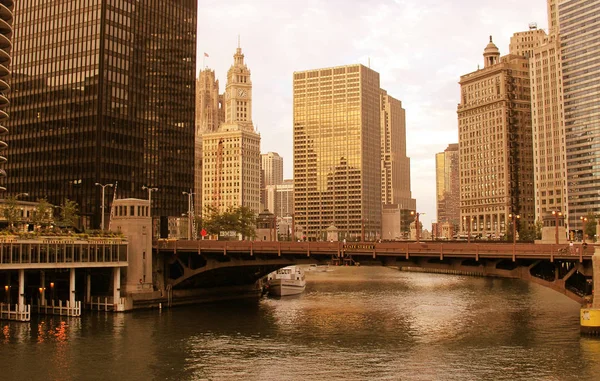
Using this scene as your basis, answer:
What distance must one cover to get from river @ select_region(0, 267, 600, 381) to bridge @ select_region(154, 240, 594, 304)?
6206 mm

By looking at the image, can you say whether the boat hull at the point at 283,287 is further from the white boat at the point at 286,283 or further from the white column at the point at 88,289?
the white column at the point at 88,289

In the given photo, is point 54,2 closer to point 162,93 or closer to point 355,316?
point 162,93

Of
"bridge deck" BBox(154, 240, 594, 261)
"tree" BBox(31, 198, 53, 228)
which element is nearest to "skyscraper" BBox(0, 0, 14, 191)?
"tree" BBox(31, 198, 53, 228)

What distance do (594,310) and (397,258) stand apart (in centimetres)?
2581

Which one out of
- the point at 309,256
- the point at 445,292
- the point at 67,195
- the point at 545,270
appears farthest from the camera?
the point at 67,195

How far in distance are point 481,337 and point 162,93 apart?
120 metres

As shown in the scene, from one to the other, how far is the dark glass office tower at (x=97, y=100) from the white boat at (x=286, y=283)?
48058 millimetres

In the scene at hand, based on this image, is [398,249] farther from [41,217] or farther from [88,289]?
[41,217]

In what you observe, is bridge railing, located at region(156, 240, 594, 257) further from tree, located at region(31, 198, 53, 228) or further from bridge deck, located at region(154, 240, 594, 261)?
tree, located at region(31, 198, 53, 228)

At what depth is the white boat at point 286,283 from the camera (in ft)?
428

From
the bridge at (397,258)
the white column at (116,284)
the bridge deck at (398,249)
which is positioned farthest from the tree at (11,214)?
the bridge at (397,258)

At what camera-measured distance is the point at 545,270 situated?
290 feet

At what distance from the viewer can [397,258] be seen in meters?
89.3

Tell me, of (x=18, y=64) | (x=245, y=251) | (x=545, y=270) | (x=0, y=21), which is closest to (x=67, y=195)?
(x=18, y=64)
